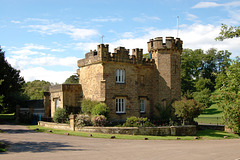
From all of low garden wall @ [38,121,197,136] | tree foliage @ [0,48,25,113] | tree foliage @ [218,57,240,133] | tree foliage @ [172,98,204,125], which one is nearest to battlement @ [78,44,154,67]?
tree foliage @ [172,98,204,125]

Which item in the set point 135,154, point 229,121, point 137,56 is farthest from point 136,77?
point 135,154

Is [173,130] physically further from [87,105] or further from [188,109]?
[87,105]

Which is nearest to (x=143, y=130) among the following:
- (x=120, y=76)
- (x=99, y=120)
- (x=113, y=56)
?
(x=99, y=120)

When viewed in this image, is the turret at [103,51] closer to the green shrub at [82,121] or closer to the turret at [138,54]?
the turret at [138,54]

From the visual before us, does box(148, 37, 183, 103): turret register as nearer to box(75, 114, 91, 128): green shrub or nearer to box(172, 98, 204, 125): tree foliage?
box(172, 98, 204, 125): tree foliage

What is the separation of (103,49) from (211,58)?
60.8 metres

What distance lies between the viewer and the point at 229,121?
2052 cm

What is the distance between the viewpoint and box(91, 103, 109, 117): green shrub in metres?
24.4

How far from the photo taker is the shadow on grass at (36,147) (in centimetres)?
1340

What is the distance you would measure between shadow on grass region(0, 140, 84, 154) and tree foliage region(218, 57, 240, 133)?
1102 centimetres

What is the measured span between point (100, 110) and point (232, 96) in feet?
37.5

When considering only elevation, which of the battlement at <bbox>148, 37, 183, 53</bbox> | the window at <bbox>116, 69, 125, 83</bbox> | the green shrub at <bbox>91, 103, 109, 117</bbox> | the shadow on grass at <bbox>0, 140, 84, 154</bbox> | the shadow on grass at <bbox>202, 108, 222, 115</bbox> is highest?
the battlement at <bbox>148, 37, 183, 53</bbox>

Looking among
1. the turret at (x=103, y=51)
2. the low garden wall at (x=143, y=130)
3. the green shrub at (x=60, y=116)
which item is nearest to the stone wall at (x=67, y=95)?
the green shrub at (x=60, y=116)

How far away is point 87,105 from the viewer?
84.6 feet
